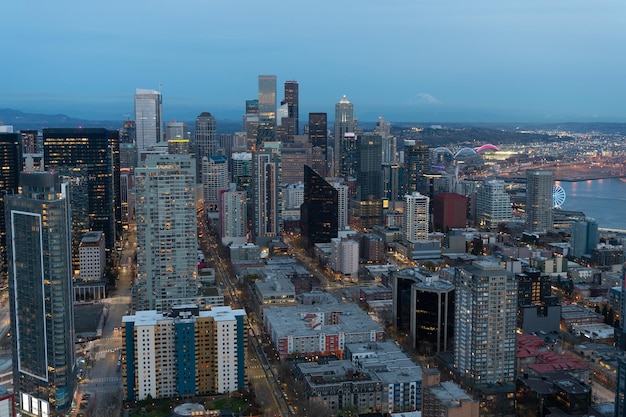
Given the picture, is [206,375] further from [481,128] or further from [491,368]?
[481,128]

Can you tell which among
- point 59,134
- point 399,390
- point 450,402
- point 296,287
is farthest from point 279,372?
point 59,134

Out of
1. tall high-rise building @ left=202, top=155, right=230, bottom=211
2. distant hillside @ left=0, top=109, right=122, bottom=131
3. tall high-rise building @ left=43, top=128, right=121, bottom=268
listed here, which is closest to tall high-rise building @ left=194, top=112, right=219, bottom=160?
distant hillside @ left=0, top=109, right=122, bottom=131

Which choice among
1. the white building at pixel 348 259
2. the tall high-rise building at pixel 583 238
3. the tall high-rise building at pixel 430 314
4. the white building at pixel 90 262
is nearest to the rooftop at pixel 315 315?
the tall high-rise building at pixel 430 314

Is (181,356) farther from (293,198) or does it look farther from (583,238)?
(293,198)

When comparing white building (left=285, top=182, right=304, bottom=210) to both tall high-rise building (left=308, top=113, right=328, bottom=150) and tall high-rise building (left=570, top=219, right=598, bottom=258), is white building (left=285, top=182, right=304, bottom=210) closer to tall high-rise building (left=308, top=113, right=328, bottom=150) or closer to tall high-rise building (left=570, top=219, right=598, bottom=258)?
tall high-rise building (left=570, top=219, right=598, bottom=258)

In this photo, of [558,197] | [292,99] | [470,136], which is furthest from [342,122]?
[558,197]

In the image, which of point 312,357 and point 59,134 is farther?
point 59,134

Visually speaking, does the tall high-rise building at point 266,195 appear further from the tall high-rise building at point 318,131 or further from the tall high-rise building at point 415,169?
the tall high-rise building at point 318,131
